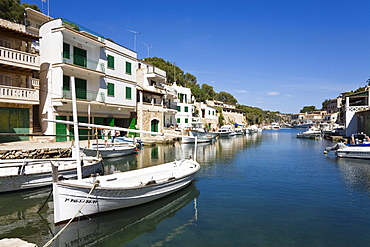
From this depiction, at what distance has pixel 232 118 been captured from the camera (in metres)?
88.9

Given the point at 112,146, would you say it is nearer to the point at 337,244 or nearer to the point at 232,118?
the point at 337,244

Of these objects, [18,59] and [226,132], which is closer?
[18,59]

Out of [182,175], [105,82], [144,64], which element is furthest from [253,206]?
[144,64]

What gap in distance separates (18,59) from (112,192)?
17.4 metres

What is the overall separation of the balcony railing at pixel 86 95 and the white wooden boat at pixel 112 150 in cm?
596

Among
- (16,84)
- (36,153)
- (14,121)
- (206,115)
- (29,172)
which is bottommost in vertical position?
(29,172)

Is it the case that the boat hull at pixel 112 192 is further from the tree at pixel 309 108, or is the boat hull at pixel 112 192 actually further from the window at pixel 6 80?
the tree at pixel 309 108

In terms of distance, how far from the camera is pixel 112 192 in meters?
8.32

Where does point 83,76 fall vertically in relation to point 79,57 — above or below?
below

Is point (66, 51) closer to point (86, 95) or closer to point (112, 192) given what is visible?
point (86, 95)

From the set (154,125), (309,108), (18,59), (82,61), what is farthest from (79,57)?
(309,108)

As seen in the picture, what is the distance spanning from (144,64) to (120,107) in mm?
14041

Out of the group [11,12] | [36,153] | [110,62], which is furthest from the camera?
[11,12]

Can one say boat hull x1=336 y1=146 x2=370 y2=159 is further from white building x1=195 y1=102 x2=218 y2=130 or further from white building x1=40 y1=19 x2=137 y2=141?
white building x1=195 y1=102 x2=218 y2=130
